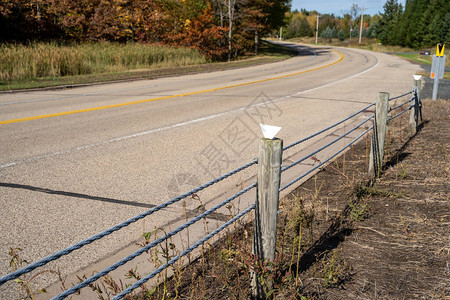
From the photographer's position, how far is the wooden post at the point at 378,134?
5488mm

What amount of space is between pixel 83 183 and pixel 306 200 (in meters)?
2.87

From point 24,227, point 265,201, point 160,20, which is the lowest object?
point 24,227

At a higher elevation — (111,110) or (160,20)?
(160,20)

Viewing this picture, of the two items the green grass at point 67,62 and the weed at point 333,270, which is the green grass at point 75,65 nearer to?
the green grass at point 67,62

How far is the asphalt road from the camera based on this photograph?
405cm

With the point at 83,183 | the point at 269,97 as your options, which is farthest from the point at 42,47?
the point at 83,183

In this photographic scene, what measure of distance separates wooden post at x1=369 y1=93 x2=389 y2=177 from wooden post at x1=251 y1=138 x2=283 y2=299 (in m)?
3.05

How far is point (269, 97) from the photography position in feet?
42.3

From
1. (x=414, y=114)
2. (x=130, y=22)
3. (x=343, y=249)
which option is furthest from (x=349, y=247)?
(x=130, y=22)

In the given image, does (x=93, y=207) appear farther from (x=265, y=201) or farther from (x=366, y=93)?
(x=366, y=93)

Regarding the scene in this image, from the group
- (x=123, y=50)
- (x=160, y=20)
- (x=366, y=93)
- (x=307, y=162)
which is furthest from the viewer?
(x=160, y=20)

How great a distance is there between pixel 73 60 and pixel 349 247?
17881 millimetres

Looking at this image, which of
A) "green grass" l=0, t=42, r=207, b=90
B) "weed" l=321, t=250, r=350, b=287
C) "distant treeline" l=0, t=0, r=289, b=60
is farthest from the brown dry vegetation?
"distant treeline" l=0, t=0, r=289, b=60

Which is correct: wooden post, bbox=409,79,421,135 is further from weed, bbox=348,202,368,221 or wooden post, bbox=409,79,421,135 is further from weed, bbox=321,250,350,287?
weed, bbox=321,250,350,287
